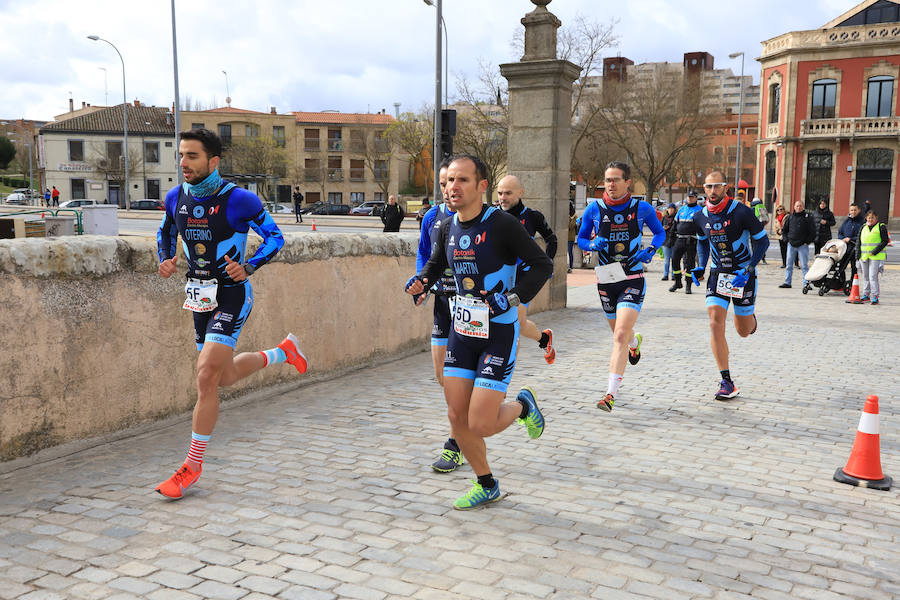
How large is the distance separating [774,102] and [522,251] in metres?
51.4

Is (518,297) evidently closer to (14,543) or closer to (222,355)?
(222,355)

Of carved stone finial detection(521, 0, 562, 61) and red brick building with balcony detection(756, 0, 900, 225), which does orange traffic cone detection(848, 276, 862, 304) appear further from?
red brick building with balcony detection(756, 0, 900, 225)

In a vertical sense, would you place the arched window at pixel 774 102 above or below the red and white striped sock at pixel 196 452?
above

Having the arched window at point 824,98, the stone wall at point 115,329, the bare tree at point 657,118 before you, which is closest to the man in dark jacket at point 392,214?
the stone wall at point 115,329

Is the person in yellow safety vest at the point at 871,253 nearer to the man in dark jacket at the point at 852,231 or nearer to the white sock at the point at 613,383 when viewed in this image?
the man in dark jacket at the point at 852,231

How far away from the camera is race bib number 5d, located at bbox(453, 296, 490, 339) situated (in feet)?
13.3

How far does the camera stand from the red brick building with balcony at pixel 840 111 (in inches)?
1800

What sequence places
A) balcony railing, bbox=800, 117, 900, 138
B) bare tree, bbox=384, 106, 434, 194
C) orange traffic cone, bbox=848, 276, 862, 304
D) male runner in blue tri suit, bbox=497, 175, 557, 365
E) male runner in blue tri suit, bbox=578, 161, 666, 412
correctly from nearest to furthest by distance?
male runner in blue tri suit, bbox=497, 175, 557, 365 → male runner in blue tri suit, bbox=578, 161, 666, 412 → orange traffic cone, bbox=848, 276, 862, 304 → balcony railing, bbox=800, 117, 900, 138 → bare tree, bbox=384, 106, 434, 194

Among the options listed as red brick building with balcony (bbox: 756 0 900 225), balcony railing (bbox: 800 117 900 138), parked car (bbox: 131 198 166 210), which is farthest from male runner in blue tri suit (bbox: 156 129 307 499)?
parked car (bbox: 131 198 166 210)

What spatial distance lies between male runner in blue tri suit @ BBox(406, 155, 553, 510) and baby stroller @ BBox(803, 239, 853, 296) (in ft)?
43.6

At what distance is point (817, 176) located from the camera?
4797cm

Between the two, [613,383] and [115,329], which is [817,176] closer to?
[613,383]

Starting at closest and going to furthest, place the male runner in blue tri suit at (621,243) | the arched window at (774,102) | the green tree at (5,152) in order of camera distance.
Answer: the male runner in blue tri suit at (621,243)
the arched window at (774,102)
the green tree at (5,152)

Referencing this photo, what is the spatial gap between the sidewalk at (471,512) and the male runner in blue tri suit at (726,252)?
46 cm
